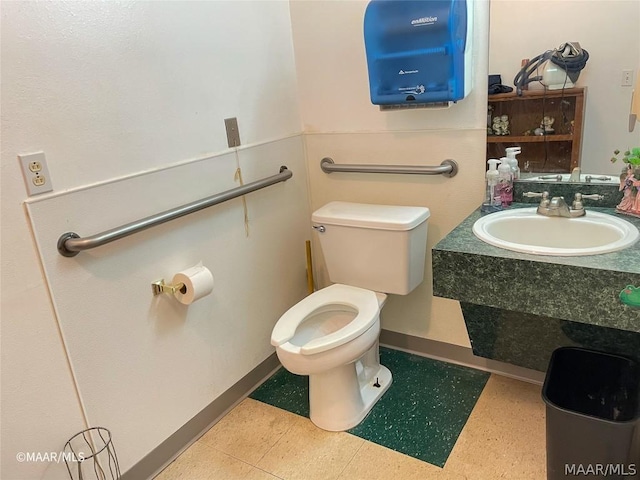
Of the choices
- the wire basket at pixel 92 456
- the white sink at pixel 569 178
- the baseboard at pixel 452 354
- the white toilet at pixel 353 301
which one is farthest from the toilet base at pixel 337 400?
the white sink at pixel 569 178

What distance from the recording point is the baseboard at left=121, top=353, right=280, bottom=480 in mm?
1741

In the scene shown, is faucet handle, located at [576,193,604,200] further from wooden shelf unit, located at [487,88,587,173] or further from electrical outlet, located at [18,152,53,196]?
electrical outlet, located at [18,152,53,196]

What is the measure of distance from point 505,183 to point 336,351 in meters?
0.89

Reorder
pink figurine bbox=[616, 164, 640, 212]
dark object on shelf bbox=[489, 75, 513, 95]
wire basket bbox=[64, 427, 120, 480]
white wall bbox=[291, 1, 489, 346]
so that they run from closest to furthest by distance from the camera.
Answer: wire basket bbox=[64, 427, 120, 480] → pink figurine bbox=[616, 164, 640, 212] → dark object on shelf bbox=[489, 75, 513, 95] → white wall bbox=[291, 1, 489, 346]

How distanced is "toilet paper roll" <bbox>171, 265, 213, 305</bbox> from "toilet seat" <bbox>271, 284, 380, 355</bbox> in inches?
11.9

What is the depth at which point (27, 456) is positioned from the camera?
4.57 ft

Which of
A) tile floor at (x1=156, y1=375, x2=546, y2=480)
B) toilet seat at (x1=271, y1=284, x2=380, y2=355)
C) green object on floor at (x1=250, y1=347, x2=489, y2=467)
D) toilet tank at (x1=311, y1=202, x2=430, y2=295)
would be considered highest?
toilet tank at (x1=311, y1=202, x2=430, y2=295)

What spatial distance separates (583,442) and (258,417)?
3.95 feet

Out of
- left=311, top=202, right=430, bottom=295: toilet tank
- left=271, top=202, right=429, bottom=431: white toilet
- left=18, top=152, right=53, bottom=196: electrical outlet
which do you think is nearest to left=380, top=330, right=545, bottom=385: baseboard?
left=271, top=202, right=429, bottom=431: white toilet

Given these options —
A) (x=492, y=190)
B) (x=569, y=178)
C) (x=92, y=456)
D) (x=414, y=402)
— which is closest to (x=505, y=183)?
(x=492, y=190)

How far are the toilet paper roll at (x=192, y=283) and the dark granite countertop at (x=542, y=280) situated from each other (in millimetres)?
786

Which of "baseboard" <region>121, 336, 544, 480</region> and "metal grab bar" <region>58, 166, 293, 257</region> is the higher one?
"metal grab bar" <region>58, 166, 293, 257</region>

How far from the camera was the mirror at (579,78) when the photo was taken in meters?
1.62

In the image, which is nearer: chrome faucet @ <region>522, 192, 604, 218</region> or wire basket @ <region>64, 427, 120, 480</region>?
wire basket @ <region>64, 427, 120, 480</region>
